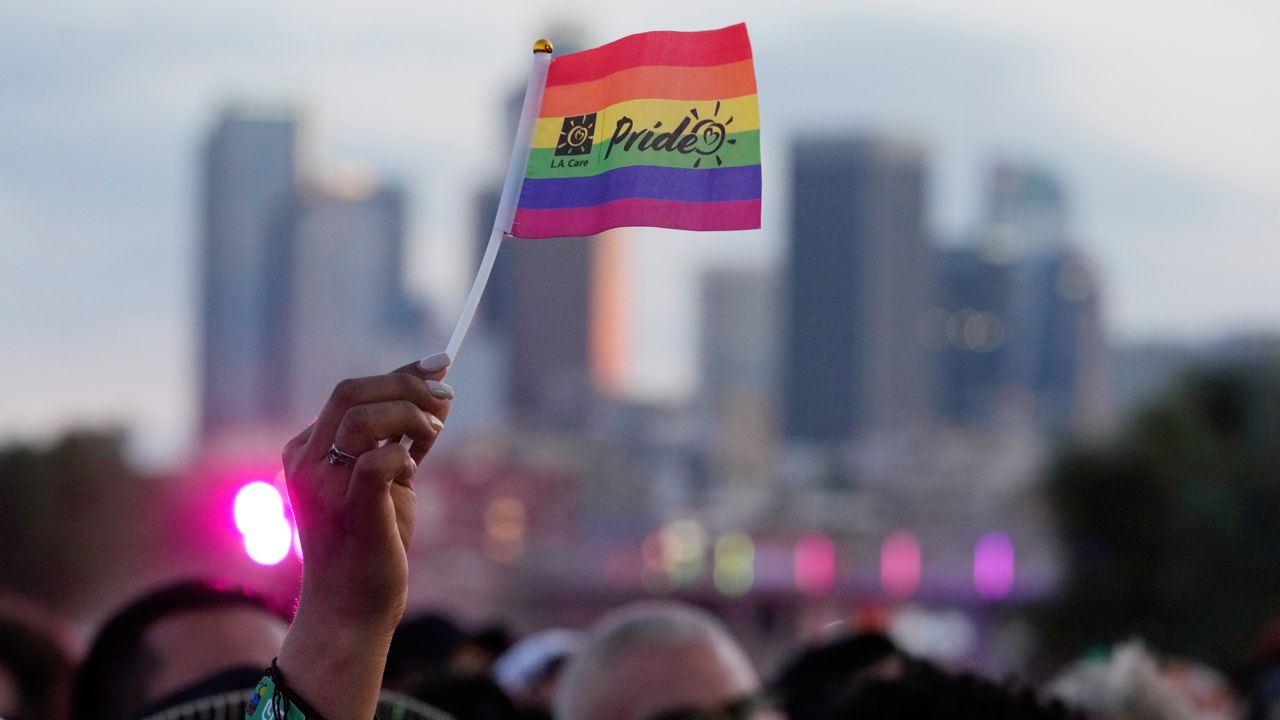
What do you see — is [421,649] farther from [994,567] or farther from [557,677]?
[994,567]

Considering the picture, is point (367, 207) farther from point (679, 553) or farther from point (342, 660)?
point (342, 660)

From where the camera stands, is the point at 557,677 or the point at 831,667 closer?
the point at 831,667

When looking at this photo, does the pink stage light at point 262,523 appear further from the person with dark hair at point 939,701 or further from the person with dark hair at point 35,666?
the person with dark hair at point 939,701

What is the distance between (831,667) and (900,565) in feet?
310

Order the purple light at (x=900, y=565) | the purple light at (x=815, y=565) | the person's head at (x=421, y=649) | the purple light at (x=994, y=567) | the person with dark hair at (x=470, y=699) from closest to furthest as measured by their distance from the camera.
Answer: the person with dark hair at (x=470, y=699) < the person's head at (x=421, y=649) < the purple light at (x=994, y=567) < the purple light at (x=900, y=565) < the purple light at (x=815, y=565)

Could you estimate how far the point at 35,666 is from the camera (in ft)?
19.9

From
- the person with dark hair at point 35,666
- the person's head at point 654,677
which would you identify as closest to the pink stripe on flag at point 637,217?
the person's head at point 654,677

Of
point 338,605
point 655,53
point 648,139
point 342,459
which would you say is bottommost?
point 338,605

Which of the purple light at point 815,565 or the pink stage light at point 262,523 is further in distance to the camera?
the purple light at point 815,565

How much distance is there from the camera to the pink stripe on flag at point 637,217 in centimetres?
247

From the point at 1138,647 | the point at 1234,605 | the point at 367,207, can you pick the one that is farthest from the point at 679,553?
the point at 1138,647

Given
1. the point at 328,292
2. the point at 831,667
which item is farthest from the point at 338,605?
the point at 328,292

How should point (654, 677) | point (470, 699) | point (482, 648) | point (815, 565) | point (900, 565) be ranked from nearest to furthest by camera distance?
1. point (654, 677)
2. point (470, 699)
3. point (482, 648)
4. point (900, 565)
5. point (815, 565)

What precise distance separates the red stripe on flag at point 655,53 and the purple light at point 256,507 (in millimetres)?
2554
